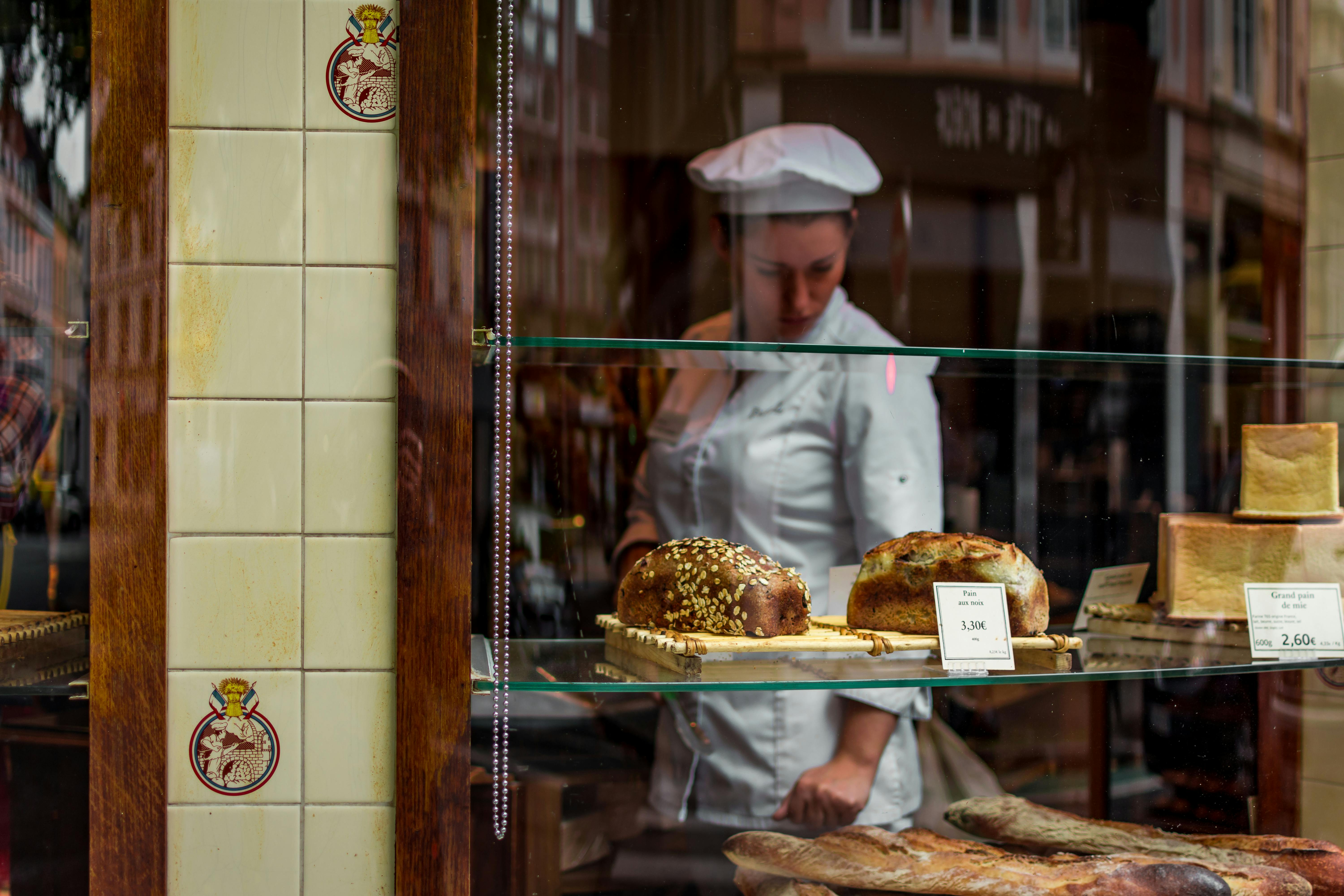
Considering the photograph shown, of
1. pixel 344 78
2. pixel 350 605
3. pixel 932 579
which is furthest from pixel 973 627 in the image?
pixel 344 78

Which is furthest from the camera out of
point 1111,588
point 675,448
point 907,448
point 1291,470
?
point 675,448

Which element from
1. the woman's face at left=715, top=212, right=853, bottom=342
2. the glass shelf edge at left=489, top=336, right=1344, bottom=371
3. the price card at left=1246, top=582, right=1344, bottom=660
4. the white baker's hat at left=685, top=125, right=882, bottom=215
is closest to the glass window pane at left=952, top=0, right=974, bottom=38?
the white baker's hat at left=685, top=125, right=882, bottom=215

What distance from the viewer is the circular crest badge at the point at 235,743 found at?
1.00 metres

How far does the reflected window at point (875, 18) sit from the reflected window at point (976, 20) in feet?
0.35

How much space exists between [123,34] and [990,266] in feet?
4.92

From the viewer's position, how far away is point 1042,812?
1.35 meters

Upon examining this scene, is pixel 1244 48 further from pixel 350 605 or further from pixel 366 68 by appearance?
pixel 350 605

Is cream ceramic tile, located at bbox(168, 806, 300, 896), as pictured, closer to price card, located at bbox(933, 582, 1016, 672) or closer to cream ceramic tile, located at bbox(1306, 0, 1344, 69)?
price card, located at bbox(933, 582, 1016, 672)

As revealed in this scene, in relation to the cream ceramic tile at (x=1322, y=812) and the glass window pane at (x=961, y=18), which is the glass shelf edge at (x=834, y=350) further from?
the glass window pane at (x=961, y=18)

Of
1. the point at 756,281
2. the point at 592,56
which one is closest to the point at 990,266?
the point at 756,281

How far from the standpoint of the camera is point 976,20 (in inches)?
74.2

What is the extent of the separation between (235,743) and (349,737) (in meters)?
0.12

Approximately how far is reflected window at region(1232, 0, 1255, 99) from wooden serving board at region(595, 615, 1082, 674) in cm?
112

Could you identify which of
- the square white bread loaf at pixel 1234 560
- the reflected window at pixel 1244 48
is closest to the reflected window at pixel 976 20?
the reflected window at pixel 1244 48
